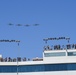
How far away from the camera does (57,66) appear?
343 feet

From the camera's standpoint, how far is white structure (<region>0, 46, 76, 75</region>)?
10388 centimetres

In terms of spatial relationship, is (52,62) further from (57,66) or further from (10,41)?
(10,41)

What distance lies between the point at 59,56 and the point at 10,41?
15.0m

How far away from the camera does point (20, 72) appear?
106 m

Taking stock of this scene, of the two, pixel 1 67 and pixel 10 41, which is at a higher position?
pixel 10 41

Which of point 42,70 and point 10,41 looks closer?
point 42,70

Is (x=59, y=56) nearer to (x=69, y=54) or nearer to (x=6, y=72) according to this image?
(x=69, y=54)

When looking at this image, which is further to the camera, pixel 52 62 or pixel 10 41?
pixel 10 41

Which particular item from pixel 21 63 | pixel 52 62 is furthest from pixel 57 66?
pixel 21 63

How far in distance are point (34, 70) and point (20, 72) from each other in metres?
3.68

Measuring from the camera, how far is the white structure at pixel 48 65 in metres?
104

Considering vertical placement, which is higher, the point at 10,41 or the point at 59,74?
the point at 10,41

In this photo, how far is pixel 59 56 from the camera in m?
105

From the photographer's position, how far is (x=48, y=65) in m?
105
